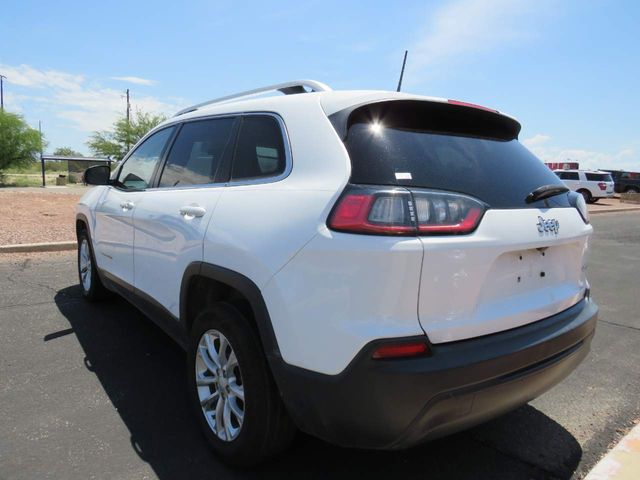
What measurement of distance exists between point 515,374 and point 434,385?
Answer: 467 millimetres

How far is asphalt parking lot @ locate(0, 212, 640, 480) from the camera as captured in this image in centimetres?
249

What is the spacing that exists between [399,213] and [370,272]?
256mm

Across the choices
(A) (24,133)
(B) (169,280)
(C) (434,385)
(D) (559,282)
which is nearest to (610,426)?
(D) (559,282)

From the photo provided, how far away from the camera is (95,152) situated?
4762cm

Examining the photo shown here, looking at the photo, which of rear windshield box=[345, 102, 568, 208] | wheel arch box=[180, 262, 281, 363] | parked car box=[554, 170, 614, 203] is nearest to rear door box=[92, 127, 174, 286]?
wheel arch box=[180, 262, 281, 363]

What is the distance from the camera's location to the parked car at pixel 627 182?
39.7 m

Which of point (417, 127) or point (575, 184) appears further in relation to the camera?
point (575, 184)

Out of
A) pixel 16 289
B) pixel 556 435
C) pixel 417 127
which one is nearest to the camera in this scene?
pixel 417 127

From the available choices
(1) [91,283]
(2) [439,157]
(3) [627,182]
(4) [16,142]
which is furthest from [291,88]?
(3) [627,182]

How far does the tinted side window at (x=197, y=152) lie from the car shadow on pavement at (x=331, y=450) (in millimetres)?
1388

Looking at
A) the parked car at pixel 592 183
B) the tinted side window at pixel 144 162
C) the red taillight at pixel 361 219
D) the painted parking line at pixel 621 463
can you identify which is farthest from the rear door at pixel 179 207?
the parked car at pixel 592 183

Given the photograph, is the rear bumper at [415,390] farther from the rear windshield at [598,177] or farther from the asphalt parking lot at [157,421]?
the rear windshield at [598,177]

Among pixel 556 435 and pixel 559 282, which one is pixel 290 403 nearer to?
pixel 559 282

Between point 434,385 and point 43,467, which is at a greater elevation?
point 434,385
